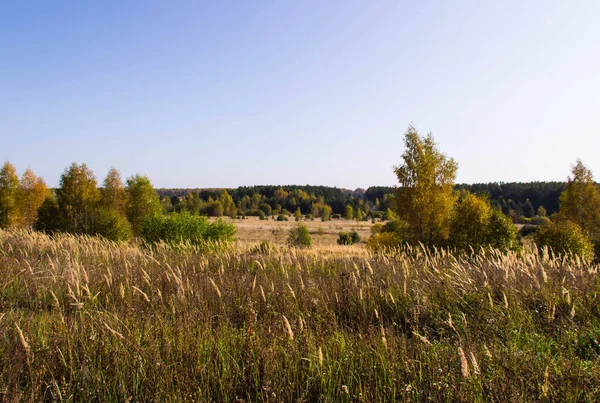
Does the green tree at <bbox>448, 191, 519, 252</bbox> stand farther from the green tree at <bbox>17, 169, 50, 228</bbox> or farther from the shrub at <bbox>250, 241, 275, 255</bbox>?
the green tree at <bbox>17, 169, 50, 228</bbox>

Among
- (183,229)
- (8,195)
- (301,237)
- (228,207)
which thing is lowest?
(301,237)

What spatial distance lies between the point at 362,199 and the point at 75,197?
112 meters

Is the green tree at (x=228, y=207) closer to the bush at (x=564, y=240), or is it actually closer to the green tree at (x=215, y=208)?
the green tree at (x=215, y=208)

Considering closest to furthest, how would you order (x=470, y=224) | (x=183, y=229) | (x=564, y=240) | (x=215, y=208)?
(x=564, y=240), (x=183, y=229), (x=470, y=224), (x=215, y=208)

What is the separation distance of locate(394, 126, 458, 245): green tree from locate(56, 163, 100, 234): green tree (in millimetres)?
29671

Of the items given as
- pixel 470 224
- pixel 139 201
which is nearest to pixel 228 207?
pixel 139 201

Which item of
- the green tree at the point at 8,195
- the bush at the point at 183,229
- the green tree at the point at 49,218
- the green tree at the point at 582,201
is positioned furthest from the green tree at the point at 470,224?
the green tree at the point at 8,195

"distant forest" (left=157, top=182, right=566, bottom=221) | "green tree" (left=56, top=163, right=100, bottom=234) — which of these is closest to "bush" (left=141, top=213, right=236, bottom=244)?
"green tree" (left=56, top=163, right=100, bottom=234)

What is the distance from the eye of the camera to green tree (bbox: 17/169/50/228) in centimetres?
4062

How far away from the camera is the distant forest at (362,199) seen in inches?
3875

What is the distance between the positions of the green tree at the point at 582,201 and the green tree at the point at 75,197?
4367 centimetres

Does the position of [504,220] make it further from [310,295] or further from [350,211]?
[350,211]

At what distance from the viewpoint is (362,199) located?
13950 cm

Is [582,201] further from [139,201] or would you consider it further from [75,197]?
[75,197]
